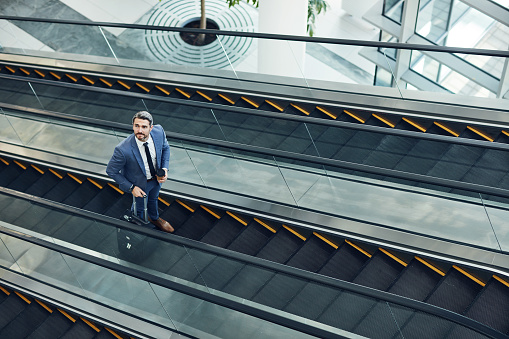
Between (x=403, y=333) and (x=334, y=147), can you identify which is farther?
(x=334, y=147)

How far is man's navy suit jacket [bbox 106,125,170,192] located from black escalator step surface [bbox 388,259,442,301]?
2101 mm

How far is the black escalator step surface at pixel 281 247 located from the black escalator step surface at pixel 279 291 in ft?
2.86

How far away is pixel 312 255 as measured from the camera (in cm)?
577

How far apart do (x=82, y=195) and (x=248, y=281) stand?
2864 millimetres

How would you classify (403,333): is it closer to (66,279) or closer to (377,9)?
(66,279)

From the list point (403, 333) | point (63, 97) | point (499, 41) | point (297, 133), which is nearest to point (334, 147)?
point (297, 133)

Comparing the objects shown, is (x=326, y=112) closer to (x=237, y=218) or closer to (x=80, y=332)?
(x=237, y=218)

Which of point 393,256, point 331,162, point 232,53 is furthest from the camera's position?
point 232,53

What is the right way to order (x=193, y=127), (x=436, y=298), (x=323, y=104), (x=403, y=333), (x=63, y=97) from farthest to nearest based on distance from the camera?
(x=63, y=97), (x=323, y=104), (x=193, y=127), (x=436, y=298), (x=403, y=333)

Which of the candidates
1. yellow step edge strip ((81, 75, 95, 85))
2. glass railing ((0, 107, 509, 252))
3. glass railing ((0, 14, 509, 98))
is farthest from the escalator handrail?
yellow step edge strip ((81, 75, 95, 85))

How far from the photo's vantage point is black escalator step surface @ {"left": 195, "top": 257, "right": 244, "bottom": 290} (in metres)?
5.00

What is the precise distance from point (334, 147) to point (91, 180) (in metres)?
2.88

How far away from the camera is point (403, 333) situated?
439 cm

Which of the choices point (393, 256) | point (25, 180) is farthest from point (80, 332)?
point (393, 256)
